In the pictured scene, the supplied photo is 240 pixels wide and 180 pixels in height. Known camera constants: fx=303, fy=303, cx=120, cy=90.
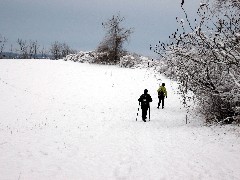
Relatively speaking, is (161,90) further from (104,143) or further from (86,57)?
(86,57)

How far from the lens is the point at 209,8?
9.45 metres

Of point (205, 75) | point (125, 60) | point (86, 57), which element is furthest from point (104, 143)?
point (86, 57)

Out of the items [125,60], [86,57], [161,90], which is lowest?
[161,90]

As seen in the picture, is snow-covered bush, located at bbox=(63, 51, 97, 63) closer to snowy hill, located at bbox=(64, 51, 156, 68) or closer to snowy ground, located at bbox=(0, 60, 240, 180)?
snowy hill, located at bbox=(64, 51, 156, 68)

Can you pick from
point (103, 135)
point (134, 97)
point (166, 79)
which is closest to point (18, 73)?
point (134, 97)

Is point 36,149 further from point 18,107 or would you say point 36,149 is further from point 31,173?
point 18,107

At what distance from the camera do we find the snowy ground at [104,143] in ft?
28.1

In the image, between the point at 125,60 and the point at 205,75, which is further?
the point at 125,60

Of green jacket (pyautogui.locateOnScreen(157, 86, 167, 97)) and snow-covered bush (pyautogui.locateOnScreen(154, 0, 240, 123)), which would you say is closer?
snow-covered bush (pyautogui.locateOnScreen(154, 0, 240, 123))

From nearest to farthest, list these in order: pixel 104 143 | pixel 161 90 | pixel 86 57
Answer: pixel 104 143
pixel 161 90
pixel 86 57

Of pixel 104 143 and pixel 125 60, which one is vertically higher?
pixel 125 60

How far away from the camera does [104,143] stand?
1184 centimetres

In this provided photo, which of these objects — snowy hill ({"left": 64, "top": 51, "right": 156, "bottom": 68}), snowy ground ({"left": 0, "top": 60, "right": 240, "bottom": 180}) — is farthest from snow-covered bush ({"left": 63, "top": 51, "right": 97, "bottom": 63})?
snowy ground ({"left": 0, "top": 60, "right": 240, "bottom": 180})

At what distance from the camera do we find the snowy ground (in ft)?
28.1
